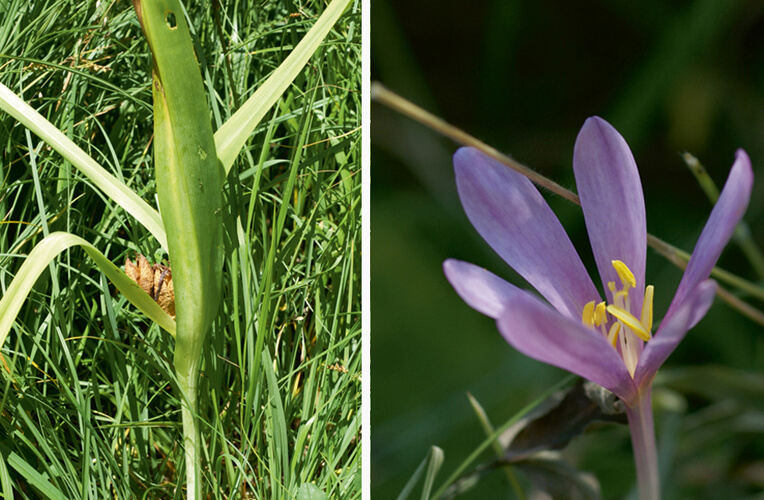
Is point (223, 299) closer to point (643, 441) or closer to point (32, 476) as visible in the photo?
point (32, 476)

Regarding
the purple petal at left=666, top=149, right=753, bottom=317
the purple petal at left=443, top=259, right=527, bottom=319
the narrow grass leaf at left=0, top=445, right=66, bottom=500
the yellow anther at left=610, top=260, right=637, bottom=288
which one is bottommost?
the narrow grass leaf at left=0, top=445, right=66, bottom=500

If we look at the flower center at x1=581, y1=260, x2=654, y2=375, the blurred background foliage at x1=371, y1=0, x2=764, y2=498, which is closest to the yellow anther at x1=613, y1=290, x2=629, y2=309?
the flower center at x1=581, y1=260, x2=654, y2=375

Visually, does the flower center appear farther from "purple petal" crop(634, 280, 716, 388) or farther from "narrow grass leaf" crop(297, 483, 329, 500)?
"narrow grass leaf" crop(297, 483, 329, 500)

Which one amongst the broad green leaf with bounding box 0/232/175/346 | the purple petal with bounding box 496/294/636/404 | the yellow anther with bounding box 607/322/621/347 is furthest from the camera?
the broad green leaf with bounding box 0/232/175/346

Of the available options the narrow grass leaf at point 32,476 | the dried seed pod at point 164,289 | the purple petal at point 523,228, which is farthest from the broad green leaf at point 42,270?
the purple petal at point 523,228

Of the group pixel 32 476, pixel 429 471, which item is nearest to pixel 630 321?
pixel 429 471

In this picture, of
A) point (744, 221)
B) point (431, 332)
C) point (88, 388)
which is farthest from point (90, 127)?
point (744, 221)
